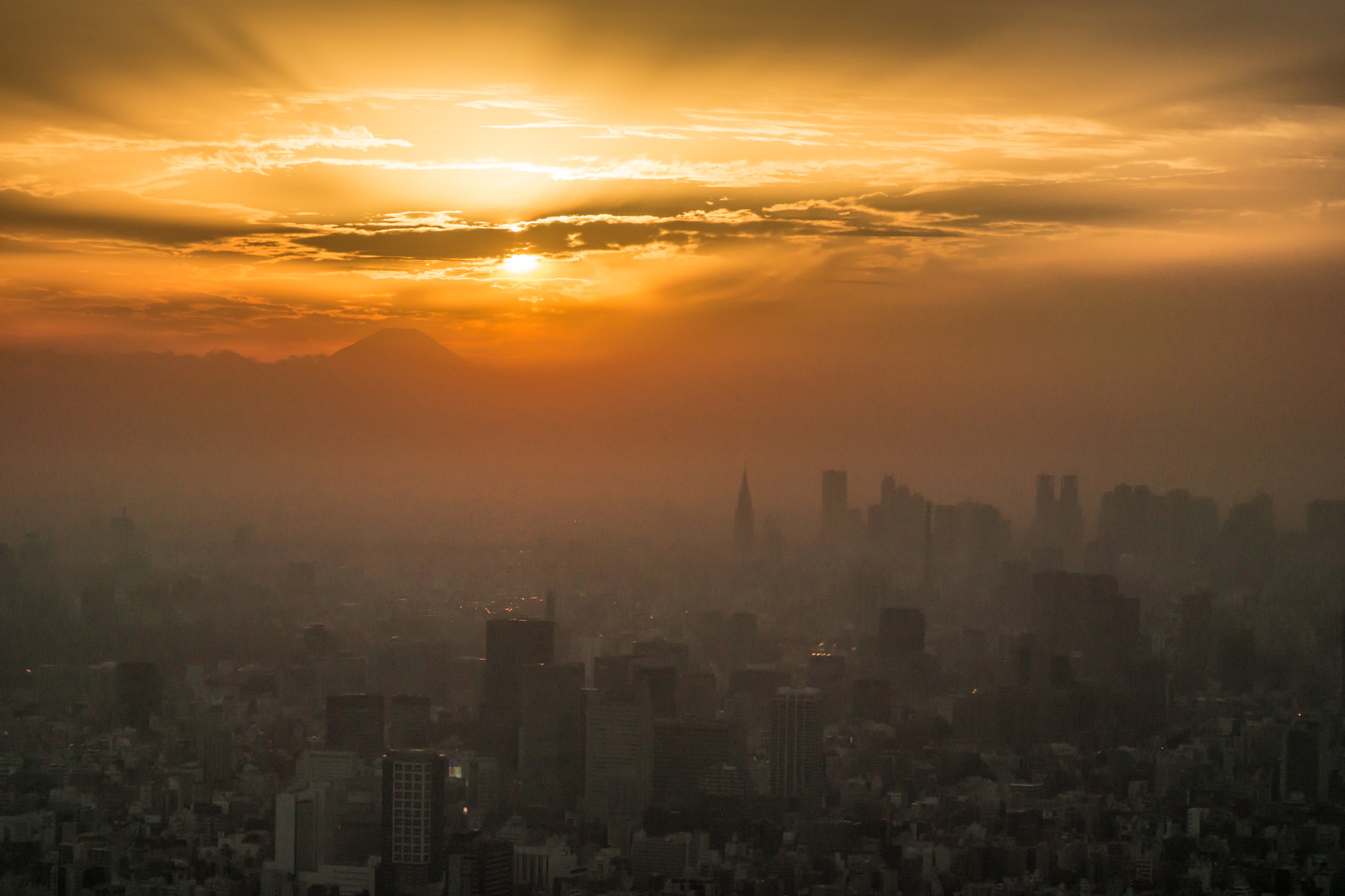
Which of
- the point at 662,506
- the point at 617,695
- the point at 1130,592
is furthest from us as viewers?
the point at 1130,592

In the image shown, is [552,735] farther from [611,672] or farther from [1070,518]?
[1070,518]

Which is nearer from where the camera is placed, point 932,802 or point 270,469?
point 932,802

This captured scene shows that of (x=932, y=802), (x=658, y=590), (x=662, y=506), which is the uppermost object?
(x=662, y=506)

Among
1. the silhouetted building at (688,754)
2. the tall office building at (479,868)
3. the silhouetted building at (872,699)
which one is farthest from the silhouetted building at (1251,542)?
the tall office building at (479,868)

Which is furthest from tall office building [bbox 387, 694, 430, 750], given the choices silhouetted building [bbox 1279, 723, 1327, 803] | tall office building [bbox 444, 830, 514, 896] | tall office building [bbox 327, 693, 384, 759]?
silhouetted building [bbox 1279, 723, 1327, 803]

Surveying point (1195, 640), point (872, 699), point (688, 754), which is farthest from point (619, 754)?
point (1195, 640)

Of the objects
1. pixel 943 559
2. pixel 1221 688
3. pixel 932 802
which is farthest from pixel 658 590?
pixel 1221 688

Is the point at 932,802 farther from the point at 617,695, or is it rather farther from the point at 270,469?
the point at 270,469
